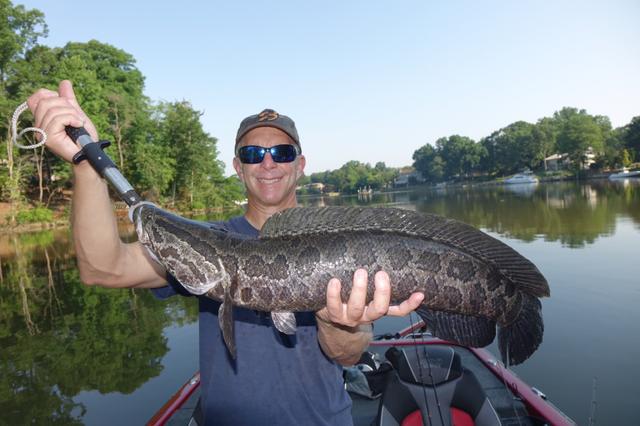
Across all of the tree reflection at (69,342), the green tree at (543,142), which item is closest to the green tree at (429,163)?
the green tree at (543,142)

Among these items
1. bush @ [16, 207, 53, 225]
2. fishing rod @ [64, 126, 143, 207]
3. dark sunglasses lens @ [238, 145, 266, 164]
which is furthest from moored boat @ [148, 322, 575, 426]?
bush @ [16, 207, 53, 225]

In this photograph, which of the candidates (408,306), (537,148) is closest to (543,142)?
(537,148)

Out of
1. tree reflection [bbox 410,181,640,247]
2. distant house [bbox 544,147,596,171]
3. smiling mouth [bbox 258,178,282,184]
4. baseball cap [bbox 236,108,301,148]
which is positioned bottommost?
tree reflection [bbox 410,181,640,247]

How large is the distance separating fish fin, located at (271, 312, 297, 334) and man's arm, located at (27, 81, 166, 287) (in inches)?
53.0

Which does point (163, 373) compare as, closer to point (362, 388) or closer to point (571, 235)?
point (362, 388)

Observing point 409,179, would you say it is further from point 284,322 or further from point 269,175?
point 284,322

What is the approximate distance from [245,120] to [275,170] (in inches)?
29.4

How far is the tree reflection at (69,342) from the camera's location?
8.96 m

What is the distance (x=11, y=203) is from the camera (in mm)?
42062

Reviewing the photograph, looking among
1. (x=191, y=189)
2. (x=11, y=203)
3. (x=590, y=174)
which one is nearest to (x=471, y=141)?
(x=590, y=174)

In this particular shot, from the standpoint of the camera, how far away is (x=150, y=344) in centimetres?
1147

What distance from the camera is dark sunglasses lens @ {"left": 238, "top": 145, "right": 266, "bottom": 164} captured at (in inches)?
165

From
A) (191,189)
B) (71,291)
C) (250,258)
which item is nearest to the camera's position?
(250,258)

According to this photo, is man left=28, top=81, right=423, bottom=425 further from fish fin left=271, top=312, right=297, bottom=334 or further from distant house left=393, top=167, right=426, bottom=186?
distant house left=393, top=167, right=426, bottom=186
